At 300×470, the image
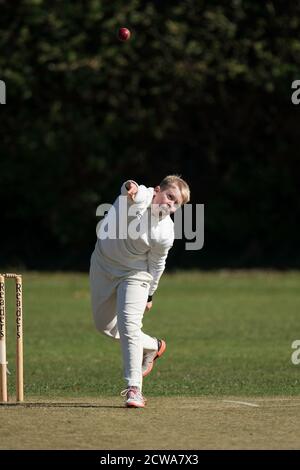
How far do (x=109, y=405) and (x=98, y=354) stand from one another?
4330 mm

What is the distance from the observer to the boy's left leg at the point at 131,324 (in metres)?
8.00

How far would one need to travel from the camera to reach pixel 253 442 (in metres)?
6.76

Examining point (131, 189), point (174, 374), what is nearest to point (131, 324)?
point (131, 189)

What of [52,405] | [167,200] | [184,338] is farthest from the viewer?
[184,338]

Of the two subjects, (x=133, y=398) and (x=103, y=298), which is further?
(x=103, y=298)

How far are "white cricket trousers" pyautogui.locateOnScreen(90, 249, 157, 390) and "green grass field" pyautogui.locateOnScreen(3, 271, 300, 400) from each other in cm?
111

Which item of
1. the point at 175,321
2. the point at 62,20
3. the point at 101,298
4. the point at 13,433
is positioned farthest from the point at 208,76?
the point at 13,433

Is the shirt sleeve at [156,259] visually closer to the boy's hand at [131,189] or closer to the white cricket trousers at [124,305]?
the white cricket trousers at [124,305]

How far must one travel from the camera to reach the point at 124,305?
8047 millimetres

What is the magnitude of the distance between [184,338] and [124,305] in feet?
19.6

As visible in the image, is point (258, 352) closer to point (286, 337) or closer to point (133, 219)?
point (286, 337)

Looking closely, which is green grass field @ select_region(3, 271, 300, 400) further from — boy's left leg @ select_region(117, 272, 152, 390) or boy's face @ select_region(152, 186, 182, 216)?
boy's face @ select_region(152, 186, 182, 216)

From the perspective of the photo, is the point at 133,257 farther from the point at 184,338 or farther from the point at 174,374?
the point at 184,338

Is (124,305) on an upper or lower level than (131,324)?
upper
